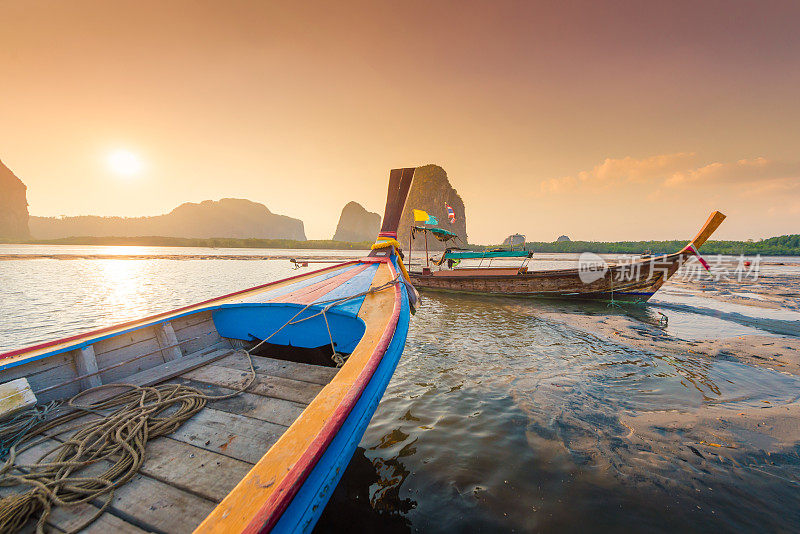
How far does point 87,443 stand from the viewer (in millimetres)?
2301

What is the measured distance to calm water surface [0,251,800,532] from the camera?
282cm

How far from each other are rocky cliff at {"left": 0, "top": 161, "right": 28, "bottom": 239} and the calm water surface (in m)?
208

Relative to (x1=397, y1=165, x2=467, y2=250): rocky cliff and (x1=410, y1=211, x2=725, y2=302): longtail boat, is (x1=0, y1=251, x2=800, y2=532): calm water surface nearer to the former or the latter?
(x1=410, y1=211, x2=725, y2=302): longtail boat

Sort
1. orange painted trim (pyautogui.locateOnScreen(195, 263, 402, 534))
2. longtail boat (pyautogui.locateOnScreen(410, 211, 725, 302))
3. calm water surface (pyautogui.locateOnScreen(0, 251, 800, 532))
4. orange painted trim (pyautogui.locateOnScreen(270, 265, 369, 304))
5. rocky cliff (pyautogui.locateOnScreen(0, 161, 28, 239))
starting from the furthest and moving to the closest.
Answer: rocky cliff (pyautogui.locateOnScreen(0, 161, 28, 239)) < longtail boat (pyautogui.locateOnScreen(410, 211, 725, 302)) < orange painted trim (pyautogui.locateOnScreen(270, 265, 369, 304)) < calm water surface (pyautogui.locateOnScreen(0, 251, 800, 532)) < orange painted trim (pyautogui.locateOnScreen(195, 263, 402, 534))

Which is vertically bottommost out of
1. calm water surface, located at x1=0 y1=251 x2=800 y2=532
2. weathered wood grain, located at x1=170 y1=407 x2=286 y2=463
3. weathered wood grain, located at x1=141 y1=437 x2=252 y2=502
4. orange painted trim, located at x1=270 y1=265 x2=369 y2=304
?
calm water surface, located at x1=0 y1=251 x2=800 y2=532

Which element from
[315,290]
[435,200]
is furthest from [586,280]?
[435,200]

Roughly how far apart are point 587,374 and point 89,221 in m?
259

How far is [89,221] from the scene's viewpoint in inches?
6850

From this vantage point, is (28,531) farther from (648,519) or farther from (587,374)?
(587,374)

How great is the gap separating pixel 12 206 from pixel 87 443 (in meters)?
224

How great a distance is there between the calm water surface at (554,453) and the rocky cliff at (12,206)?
20841 centimetres

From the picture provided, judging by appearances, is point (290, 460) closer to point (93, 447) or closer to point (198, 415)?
point (198, 415)

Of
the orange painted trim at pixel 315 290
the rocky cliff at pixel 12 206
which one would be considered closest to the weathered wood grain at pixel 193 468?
the orange painted trim at pixel 315 290

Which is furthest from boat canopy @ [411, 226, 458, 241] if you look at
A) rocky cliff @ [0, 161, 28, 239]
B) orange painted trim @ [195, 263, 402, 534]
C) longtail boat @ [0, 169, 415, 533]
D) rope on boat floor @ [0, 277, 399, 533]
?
rocky cliff @ [0, 161, 28, 239]
